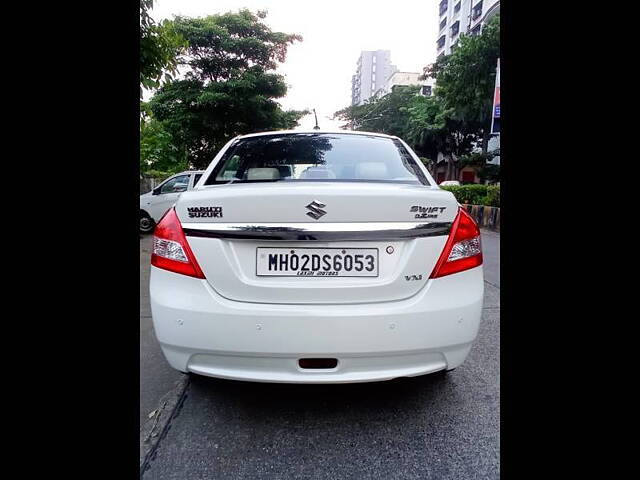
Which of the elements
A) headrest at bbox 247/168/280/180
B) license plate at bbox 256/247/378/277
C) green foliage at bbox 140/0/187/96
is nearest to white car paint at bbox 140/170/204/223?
green foliage at bbox 140/0/187/96

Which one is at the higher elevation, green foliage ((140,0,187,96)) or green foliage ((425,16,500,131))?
green foliage ((425,16,500,131))

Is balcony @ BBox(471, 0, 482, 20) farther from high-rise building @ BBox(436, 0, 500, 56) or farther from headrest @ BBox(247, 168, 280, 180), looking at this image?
headrest @ BBox(247, 168, 280, 180)

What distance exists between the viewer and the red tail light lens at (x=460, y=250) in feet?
4.88

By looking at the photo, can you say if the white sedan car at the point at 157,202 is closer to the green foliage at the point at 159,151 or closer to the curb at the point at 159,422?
the green foliage at the point at 159,151

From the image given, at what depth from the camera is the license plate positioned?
143 cm

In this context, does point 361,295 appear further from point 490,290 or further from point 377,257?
point 490,290

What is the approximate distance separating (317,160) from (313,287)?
113 cm

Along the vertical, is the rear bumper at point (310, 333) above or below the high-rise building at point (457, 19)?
below

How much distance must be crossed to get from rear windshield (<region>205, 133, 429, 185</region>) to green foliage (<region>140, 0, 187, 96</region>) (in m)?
1.63

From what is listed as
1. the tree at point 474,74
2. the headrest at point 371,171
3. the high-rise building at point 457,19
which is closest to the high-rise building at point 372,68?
the high-rise building at point 457,19
